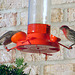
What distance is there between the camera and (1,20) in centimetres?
161

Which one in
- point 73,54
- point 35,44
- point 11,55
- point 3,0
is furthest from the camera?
point 3,0

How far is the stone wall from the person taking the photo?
4.56 ft

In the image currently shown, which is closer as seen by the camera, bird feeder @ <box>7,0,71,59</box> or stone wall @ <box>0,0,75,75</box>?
bird feeder @ <box>7,0,71,59</box>

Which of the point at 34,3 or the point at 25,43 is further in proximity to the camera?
the point at 34,3

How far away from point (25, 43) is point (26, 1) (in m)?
0.70

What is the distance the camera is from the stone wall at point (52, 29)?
1.39 metres

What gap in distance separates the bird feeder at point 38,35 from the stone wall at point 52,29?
287 millimetres

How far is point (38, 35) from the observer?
958 mm

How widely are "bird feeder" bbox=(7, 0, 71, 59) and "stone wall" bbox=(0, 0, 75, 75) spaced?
29 cm

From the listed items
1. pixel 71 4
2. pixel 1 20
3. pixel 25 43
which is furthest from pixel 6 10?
pixel 25 43

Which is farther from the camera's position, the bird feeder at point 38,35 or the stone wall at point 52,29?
the stone wall at point 52,29

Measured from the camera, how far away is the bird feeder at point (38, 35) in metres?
0.93

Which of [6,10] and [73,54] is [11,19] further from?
[73,54]

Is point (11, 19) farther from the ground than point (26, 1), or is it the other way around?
point (26, 1)
